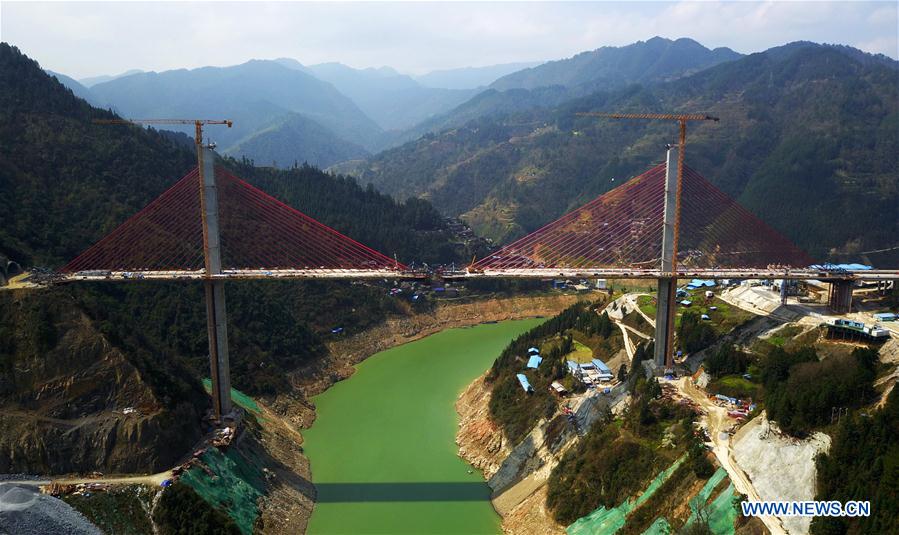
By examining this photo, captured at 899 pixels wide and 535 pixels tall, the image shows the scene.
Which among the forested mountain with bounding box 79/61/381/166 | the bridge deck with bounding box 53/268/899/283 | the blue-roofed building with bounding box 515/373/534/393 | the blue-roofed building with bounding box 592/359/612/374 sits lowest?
the blue-roofed building with bounding box 515/373/534/393

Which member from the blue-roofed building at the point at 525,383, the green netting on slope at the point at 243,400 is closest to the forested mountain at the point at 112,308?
the green netting on slope at the point at 243,400

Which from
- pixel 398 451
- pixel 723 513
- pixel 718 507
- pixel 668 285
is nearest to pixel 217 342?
pixel 398 451

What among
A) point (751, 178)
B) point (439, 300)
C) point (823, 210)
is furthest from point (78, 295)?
point (751, 178)

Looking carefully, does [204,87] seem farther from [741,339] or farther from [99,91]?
[741,339]

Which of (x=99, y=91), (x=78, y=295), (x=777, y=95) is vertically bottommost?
(x=78, y=295)

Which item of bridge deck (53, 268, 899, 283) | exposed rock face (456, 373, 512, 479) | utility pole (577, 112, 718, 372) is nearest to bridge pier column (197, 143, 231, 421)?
bridge deck (53, 268, 899, 283)

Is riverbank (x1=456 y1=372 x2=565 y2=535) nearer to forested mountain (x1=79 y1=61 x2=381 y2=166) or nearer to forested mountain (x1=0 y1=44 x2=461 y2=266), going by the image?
forested mountain (x1=0 y1=44 x2=461 y2=266)

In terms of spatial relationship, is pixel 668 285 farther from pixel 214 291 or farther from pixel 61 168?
pixel 61 168
